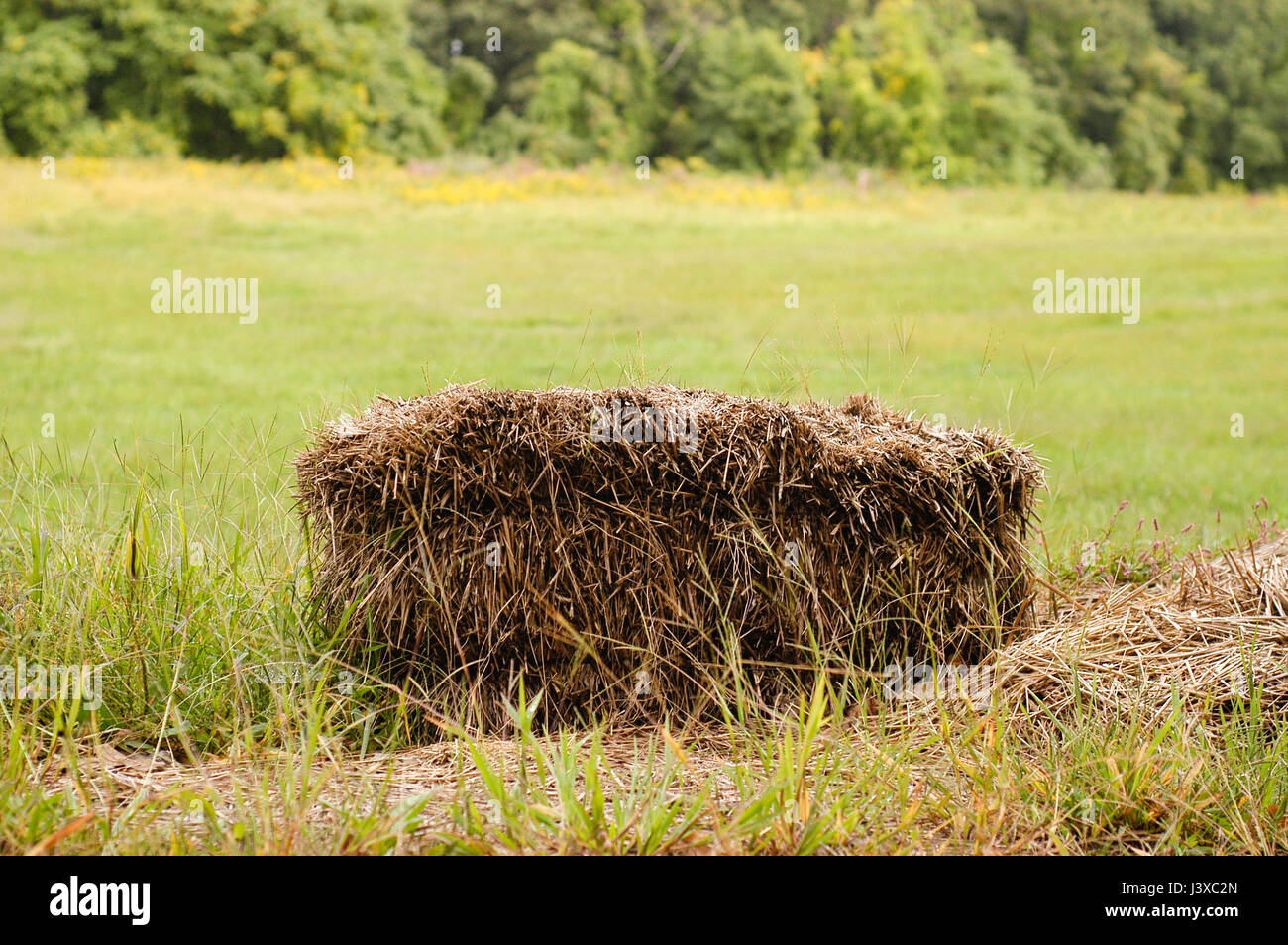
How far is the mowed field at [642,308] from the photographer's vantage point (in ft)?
24.4

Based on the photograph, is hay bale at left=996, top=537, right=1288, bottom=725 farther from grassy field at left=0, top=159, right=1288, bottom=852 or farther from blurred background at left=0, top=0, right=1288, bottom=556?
blurred background at left=0, top=0, right=1288, bottom=556

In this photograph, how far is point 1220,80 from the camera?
28.6 metres

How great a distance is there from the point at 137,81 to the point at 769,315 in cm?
1687

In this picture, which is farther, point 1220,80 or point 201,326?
point 1220,80

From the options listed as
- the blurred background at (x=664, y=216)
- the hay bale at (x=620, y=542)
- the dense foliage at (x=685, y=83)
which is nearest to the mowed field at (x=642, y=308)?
the blurred background at (x=664, y=216)

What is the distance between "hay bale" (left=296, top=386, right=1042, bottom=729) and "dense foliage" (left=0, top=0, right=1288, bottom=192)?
68.7ft

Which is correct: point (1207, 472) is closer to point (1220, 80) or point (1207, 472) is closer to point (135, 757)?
point (135, 757)

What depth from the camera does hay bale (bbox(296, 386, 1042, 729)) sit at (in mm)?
2984

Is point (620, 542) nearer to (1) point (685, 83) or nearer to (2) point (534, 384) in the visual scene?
(2) point (534, 384)

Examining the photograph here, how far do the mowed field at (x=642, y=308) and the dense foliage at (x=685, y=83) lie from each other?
2.62m

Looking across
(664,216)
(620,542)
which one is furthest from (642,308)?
(620,542)

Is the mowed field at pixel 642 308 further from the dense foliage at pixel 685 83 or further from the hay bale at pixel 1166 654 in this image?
the dense foliage at pixel 685 83
